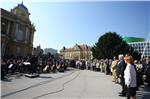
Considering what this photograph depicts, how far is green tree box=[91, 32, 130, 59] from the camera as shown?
209ft

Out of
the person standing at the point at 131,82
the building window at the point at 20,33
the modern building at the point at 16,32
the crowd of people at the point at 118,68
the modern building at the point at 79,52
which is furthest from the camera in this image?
the modern building at the point at 79,52

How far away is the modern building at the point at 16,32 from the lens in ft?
175

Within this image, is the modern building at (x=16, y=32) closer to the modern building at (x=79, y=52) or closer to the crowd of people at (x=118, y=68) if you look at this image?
the crowd of people at (x=118, y=68)

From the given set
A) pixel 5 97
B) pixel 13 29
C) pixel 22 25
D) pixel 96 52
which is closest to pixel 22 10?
pixel 22 25

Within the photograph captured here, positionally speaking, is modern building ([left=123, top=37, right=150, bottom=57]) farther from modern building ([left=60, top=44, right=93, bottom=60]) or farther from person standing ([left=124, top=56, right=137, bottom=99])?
person standing ([left=124, top=56, right=137, bottom=99])

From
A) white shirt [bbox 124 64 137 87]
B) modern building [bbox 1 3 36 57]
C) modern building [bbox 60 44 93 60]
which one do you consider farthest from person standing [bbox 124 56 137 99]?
modern building [bbox 60 44 93 60]

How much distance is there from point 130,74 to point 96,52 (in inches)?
2391

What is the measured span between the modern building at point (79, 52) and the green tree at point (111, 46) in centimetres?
5764

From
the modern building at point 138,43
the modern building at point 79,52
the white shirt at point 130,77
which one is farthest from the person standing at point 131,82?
the modern building at point 138,43

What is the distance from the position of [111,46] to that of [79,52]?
63.9 meters

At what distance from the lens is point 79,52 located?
12912 centimetres

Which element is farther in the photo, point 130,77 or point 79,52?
point 79,52

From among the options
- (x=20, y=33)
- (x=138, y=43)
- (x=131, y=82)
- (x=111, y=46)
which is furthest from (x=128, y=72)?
(x=138, y=43)

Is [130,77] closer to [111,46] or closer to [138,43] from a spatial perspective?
[111,46]
